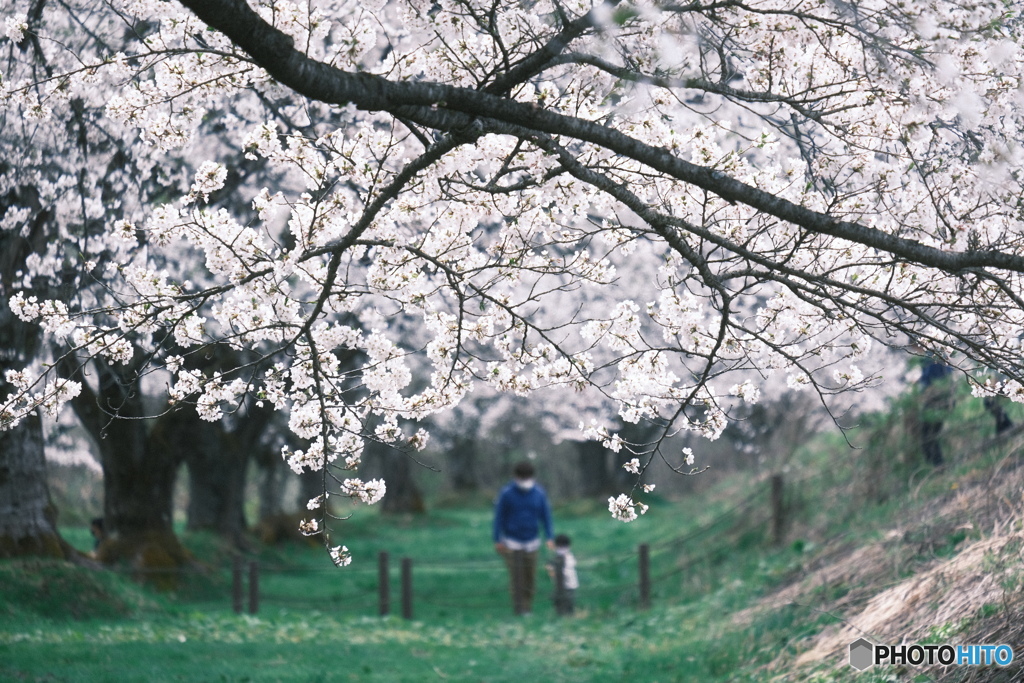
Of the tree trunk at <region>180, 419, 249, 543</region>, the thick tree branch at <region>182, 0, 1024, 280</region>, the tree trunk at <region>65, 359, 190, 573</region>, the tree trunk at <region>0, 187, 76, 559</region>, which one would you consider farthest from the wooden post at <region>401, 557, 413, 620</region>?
the thick tree branch at <region>182, 0, 1024, 280</region>

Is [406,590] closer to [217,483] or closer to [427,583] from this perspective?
[427,583]

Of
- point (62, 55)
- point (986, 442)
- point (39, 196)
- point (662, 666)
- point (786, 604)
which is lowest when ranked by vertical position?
point (662, 666)

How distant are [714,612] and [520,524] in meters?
2.43

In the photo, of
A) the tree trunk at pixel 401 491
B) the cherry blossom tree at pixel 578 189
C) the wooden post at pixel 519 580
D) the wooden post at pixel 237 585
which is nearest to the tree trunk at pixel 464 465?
the tree trunk at pixel 401 491

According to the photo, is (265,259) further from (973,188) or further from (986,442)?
(986,442)

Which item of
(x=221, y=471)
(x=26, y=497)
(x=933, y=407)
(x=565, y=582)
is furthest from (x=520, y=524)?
(x=221, y=471)

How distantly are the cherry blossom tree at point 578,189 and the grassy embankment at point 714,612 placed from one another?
1852mm

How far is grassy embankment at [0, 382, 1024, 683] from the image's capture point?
227 inches

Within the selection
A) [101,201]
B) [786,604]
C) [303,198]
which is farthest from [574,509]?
[303,198]

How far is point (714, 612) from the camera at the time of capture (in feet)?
30.2

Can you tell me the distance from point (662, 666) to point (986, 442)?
3.27 metres

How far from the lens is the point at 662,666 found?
7199 millimetres

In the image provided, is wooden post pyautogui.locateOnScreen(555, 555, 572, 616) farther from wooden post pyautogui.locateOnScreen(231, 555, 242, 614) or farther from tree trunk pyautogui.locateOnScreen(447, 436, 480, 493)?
tree trunk pyautogui.locateOnScreen(447, 436, 480, 493)

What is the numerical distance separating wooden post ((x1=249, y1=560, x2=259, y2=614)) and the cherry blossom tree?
257 inches
